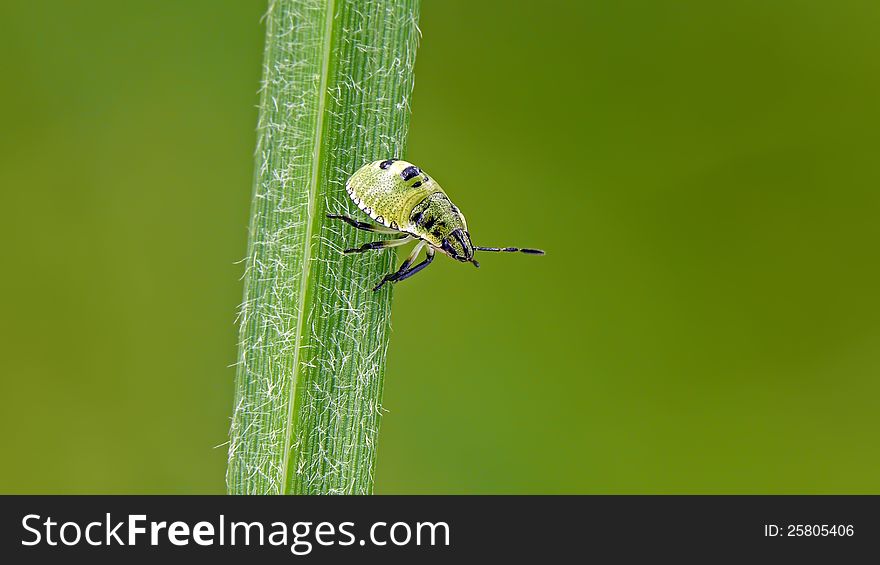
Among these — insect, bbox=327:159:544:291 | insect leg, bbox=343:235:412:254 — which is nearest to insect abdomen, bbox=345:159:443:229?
insect, bbox=327:159:544:291

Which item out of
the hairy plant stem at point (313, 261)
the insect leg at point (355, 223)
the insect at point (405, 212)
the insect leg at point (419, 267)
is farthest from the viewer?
the insect leg at point (419, 267)

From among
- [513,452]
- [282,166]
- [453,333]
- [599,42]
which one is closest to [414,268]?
[282,166]

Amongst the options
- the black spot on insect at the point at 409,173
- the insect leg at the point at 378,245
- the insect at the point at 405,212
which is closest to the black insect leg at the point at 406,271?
the insect at the point at 405,212

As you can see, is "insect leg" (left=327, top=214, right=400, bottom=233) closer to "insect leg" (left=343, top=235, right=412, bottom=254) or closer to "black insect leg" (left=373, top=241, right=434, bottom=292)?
"insect leg" (left=343, top=235, right=412, bottom=254)

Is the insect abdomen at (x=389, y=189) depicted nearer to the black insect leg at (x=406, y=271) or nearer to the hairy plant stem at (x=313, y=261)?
the hairy plant stem at (x=313, y=261)

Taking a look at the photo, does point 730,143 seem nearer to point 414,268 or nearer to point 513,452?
point 513,452

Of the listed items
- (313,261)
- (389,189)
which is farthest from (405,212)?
(313,261)

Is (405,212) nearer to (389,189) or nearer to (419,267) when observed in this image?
(419,267)
